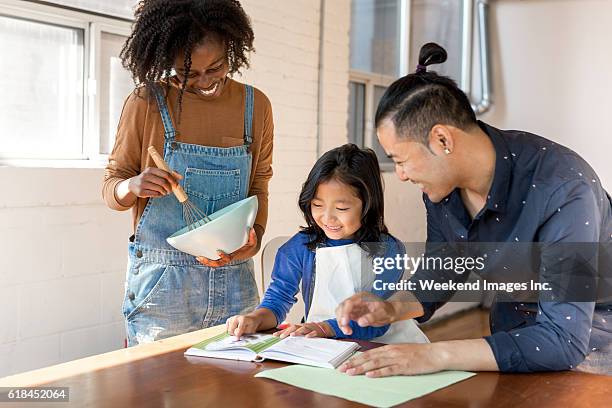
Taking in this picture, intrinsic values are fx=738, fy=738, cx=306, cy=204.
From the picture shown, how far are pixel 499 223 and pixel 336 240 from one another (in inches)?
23.5

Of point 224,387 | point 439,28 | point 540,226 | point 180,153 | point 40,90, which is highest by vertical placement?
point 439,28

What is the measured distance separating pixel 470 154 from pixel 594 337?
0.51 meters

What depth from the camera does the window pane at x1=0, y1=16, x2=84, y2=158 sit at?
2652mm

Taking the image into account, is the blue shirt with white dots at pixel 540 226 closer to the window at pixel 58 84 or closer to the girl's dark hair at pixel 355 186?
the girl's dark hair at pixel 355 186

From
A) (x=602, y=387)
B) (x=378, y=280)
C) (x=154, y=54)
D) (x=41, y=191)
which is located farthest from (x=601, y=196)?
(x=41, y=191)

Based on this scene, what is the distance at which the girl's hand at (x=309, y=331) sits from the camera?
1880 mm

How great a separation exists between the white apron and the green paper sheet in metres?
0.57

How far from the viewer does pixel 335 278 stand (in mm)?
2189

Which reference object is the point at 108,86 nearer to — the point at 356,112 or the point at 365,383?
the point at 365,383

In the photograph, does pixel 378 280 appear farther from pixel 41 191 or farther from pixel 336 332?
pixel 41 191

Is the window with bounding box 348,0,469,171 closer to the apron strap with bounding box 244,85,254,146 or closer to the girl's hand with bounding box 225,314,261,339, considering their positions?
the apron strap with bounding box 244,85,254,146

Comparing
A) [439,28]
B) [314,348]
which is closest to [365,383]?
[314,348]

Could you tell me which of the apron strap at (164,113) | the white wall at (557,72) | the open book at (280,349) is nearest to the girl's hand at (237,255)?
the open book at (280,349)

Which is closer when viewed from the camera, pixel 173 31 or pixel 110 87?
pixel 173 31
